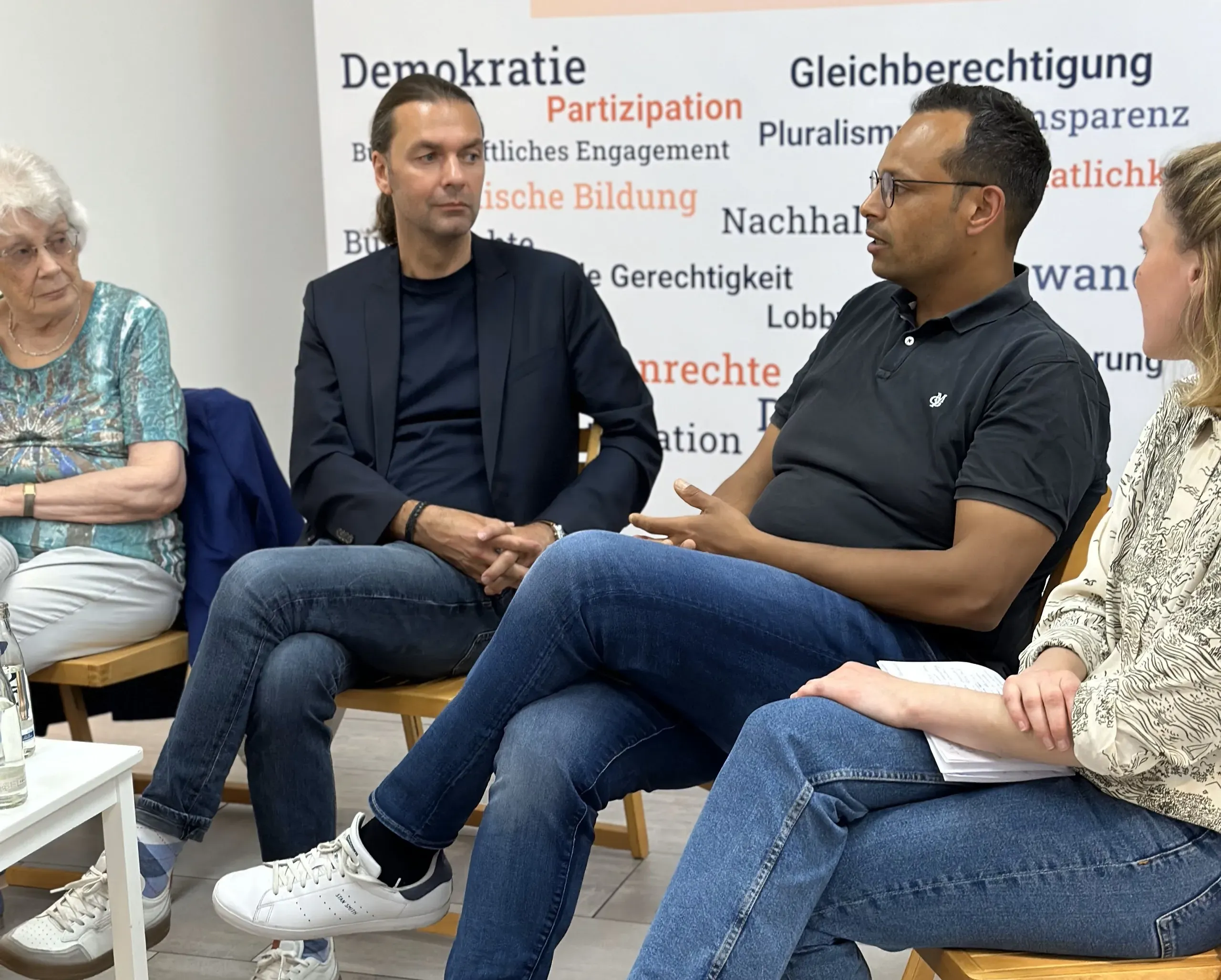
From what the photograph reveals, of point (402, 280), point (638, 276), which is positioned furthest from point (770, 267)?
point (402, 280)

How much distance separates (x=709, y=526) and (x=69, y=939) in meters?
1.13

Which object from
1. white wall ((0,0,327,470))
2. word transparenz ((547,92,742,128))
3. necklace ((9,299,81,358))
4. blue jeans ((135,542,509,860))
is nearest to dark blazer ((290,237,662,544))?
blue jeans ((135,542,509,860))

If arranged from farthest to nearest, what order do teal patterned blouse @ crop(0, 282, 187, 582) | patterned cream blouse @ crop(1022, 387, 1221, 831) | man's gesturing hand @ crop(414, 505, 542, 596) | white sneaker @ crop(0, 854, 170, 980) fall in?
teal patterned blouse @ crop(0, 282, 187, 582), man's gesturing hand @ crop(414, 505, 542, 596), white sneaker @ crop(0, 854, 170, 980), patterned cream blouse @ crop(1022, 387, 1221, 831)

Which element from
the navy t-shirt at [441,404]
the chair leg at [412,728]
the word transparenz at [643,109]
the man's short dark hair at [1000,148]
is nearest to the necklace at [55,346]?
the navy t-shirt at [441,404]

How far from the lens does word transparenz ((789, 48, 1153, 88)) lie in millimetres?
3174

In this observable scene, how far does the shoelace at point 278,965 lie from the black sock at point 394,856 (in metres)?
0.40

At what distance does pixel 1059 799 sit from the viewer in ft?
4.66

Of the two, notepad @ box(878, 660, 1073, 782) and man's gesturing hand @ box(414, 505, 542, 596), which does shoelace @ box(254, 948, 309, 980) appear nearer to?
man's gesturing hand @ box(414, 505, 542, 596)

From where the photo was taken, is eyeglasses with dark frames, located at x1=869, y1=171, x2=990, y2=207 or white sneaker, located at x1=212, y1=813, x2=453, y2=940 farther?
eyeglasses with dark frames, located at x1=869, y1=171, x2=990, y2=207

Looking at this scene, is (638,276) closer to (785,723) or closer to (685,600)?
(685,600)

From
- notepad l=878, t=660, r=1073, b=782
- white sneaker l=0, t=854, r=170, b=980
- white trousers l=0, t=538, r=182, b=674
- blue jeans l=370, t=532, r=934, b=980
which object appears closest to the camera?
notepad l=878, t=660, r=1073, b=782

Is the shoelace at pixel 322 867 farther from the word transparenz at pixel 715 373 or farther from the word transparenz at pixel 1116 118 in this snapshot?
the word transparenz at pixel 1116 118

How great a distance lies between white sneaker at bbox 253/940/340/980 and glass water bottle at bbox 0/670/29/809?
548 millimetres

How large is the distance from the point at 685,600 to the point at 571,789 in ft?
0.89
